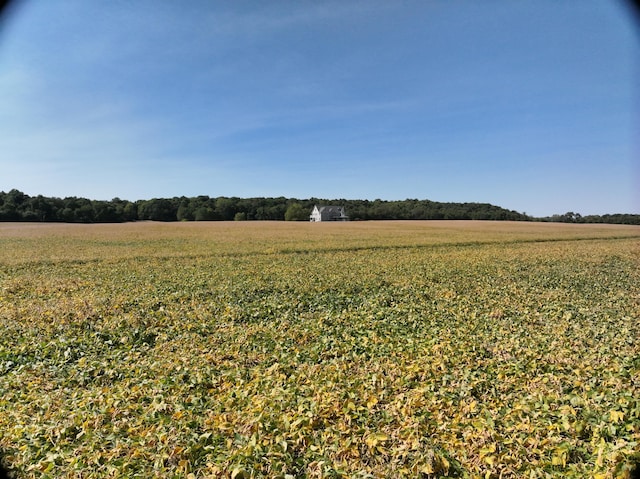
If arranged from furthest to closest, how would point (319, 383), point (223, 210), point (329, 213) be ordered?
point (329, 213), point (223, 210), point (319, 383)

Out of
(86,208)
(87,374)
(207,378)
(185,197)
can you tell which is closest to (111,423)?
(207,378)

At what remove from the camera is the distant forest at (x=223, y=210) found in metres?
74.9

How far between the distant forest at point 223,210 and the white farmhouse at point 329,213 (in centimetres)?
219

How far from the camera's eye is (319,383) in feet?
18.4

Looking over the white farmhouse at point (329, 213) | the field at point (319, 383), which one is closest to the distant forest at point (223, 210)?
the white farmhouse at point (329, 213)

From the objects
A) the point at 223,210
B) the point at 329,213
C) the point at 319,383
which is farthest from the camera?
the point at 329,213

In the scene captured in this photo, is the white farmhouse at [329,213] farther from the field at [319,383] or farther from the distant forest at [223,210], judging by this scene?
the field at [319,383]

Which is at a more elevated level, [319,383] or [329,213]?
[329,213]

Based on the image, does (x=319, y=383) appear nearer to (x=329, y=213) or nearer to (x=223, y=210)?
(x=223, y=210)

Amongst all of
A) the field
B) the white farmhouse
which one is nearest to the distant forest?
the white farmhouse

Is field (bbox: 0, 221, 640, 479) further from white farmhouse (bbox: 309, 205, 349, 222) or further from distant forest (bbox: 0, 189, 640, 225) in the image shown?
white farmhouse (bbox: 309, 205, 349, 222)

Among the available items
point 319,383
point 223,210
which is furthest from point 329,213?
Answer: point 319,383

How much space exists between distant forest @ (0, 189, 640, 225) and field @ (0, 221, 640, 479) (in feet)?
256

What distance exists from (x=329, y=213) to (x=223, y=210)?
99.1ft
